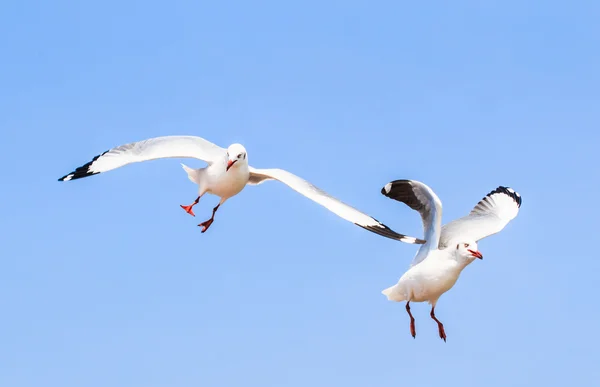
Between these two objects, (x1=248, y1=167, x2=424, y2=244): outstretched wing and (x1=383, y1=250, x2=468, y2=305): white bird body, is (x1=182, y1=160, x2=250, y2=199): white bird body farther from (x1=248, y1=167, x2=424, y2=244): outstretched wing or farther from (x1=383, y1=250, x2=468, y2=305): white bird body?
(x1=383, y1=250, x2=468, y2=305): white bird body

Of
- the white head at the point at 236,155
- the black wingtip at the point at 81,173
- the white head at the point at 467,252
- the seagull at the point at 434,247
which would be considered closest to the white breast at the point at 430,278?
the seagull at the point at 434,247

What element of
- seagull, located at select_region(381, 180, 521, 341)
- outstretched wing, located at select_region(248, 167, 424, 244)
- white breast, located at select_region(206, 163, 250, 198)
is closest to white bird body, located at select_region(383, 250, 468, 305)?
seagull, located at select_region(381, 180, 521, 341)

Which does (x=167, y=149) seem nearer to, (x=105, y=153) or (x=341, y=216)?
(x=105, y=153)

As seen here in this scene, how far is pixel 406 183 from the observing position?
14359 mm

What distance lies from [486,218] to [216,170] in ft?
13.0

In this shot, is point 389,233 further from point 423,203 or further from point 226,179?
point 226,179

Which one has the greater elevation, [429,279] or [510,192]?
[510,192]

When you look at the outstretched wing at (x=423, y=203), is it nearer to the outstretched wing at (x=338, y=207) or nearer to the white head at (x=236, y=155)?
the outstretched wing at (x=338, y=207)

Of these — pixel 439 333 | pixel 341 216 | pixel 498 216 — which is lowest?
pixel 439 333

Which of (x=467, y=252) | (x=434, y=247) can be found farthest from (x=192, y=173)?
(x=467, y=252)

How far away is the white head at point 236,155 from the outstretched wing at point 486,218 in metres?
2.72

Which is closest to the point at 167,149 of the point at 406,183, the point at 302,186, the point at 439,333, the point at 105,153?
the point at 105,153

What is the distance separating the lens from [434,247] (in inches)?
554

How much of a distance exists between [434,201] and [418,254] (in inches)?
26.7
